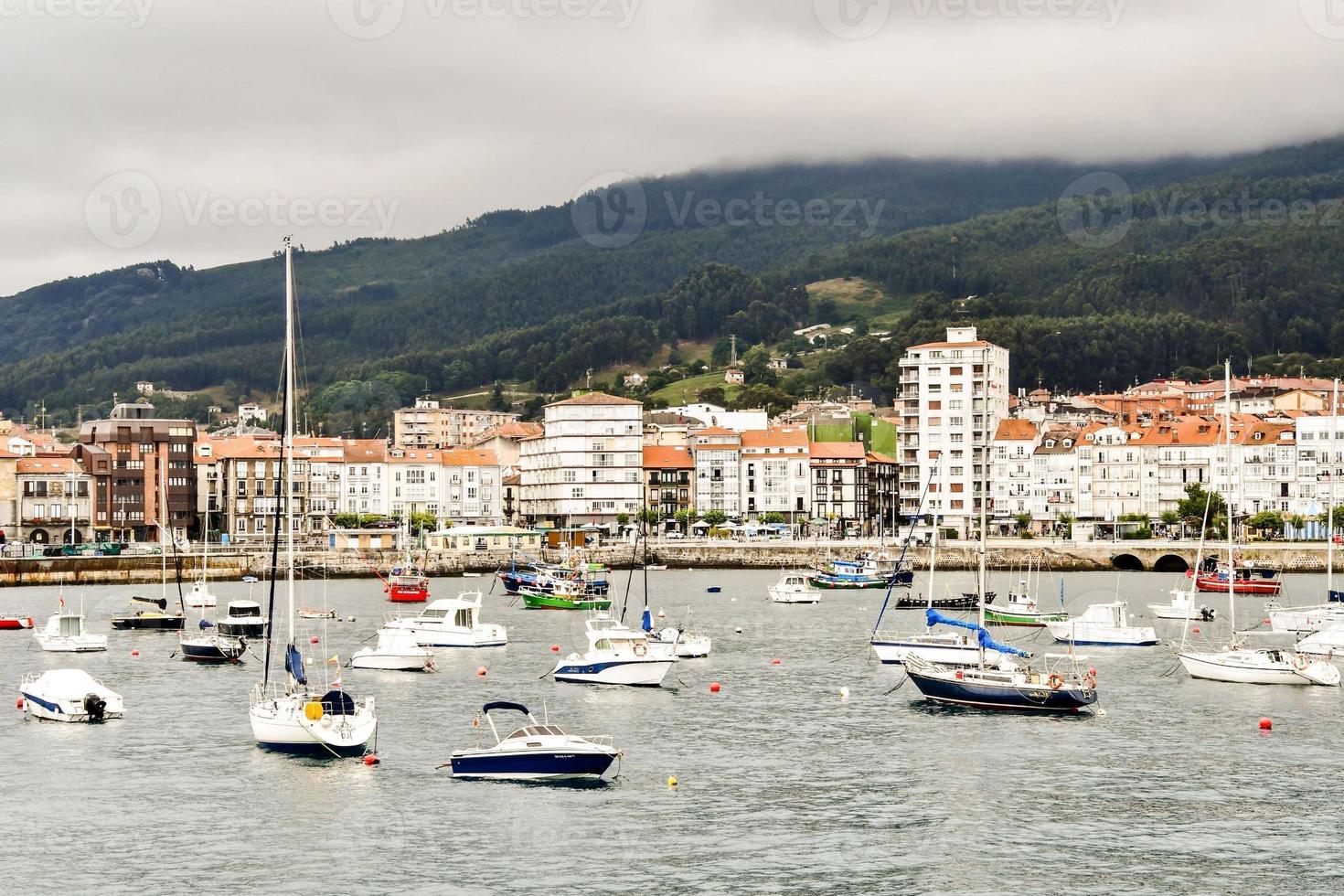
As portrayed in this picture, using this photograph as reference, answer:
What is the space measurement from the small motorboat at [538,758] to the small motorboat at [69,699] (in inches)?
622

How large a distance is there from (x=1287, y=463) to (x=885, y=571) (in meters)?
48.0

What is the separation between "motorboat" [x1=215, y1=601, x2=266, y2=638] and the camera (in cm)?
7600

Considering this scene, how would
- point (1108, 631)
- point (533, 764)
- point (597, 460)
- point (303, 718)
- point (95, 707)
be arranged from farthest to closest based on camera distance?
point (597, 460) → point (1108, 631) → point (95, 707) → point (303, 718) → point (533, 764)

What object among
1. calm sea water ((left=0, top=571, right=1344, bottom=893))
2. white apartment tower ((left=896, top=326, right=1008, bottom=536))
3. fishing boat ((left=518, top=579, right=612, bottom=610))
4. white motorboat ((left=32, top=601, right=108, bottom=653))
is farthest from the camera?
white apartment tower ((left=896, top=326, right=1008, bottom=536))

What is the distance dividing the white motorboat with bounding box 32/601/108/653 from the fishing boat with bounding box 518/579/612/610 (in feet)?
105

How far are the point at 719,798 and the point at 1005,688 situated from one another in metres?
15.2

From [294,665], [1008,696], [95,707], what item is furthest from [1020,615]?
[294,665]

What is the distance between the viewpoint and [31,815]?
38312 millimetres

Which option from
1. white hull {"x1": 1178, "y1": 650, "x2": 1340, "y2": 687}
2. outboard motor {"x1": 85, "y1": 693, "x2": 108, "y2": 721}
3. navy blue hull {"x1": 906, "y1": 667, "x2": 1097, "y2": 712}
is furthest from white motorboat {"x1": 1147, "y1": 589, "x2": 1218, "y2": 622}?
outboard motor {"x1": 85, "y1": 693, "x2": 108, "y2": 721}

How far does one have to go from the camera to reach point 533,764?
1615 inches

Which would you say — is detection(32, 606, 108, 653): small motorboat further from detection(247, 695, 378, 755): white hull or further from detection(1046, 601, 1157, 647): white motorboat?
detection(1046, 601, 1157, 647): white motorboat

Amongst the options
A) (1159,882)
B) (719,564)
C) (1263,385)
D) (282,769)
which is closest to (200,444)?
(719,564)

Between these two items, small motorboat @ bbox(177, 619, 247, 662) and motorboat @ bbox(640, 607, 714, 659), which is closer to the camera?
motorboat @ bbox(640, 607, 714, 659)

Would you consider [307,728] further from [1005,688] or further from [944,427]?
[944,427]
